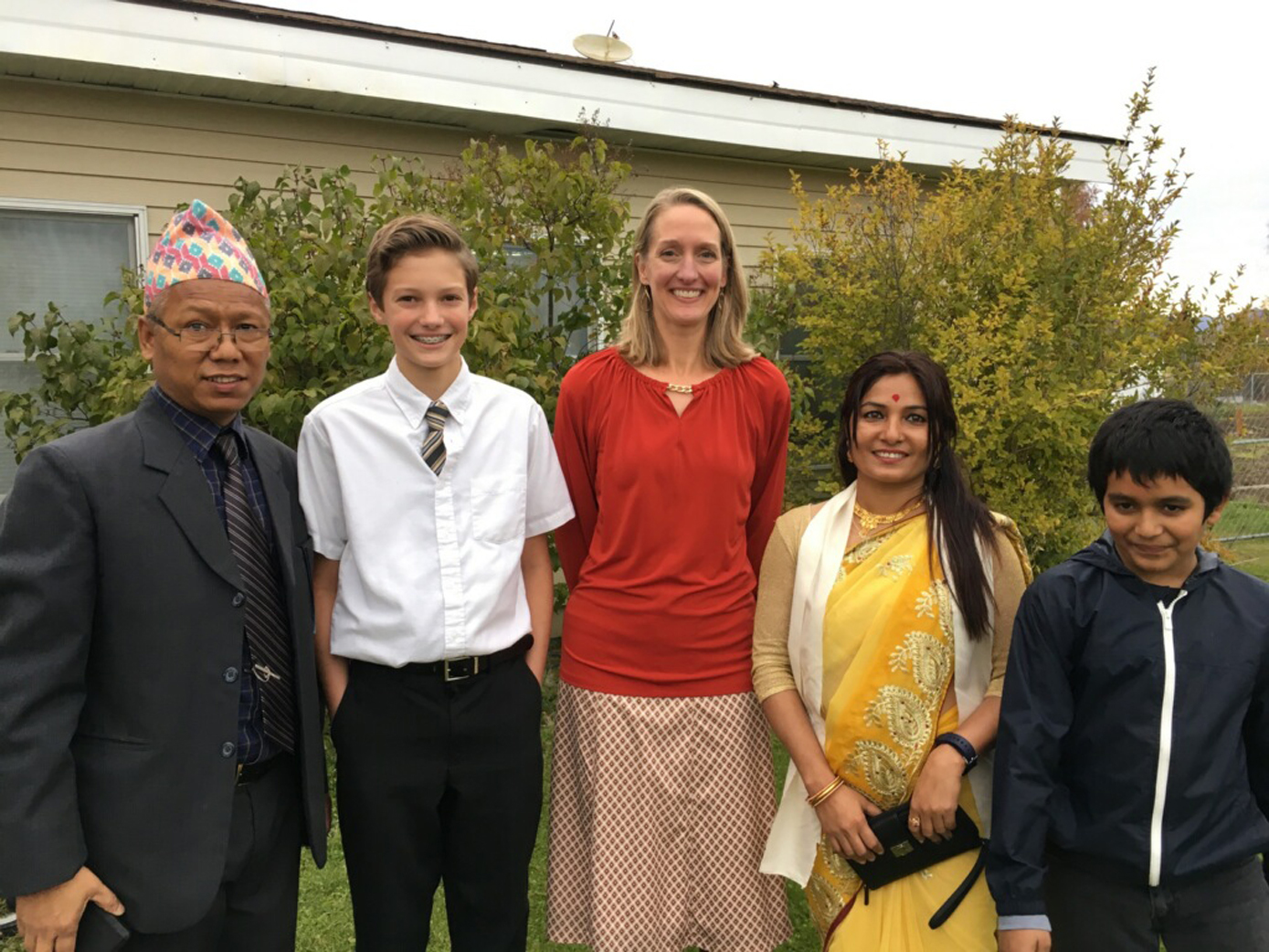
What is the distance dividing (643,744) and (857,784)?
1.67 feet

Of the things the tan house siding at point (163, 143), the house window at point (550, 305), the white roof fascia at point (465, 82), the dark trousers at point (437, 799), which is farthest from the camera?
the house window at point (550, 305)

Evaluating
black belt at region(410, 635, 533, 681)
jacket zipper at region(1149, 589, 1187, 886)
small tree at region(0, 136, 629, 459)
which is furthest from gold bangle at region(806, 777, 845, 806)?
small tree at region(0, 136, 629, 459)

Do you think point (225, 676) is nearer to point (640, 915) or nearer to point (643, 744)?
point (643, 744)

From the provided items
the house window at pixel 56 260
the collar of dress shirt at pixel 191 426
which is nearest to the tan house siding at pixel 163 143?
the house window at pixel 56 260

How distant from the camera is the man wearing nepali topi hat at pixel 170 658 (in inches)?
64.0

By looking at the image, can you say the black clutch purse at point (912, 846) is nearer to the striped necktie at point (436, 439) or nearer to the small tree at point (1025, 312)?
the striped necktie at point (436, 439)

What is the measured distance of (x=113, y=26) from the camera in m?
4.39

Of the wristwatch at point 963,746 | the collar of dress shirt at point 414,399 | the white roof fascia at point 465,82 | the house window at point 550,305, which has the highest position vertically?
the white roof fascia at point 465,82

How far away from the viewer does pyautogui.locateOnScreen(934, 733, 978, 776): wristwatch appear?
208 cm

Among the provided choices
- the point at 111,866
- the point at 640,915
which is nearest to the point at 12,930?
the point at 111,866

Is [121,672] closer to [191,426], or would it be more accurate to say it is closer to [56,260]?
[191,426]

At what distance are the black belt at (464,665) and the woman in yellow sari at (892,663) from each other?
61 cm

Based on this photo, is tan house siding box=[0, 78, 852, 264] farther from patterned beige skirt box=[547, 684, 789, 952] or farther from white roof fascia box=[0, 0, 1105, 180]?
patterned beige skirt box=[547, 684, 789, 952]

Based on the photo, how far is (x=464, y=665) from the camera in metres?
2.11
